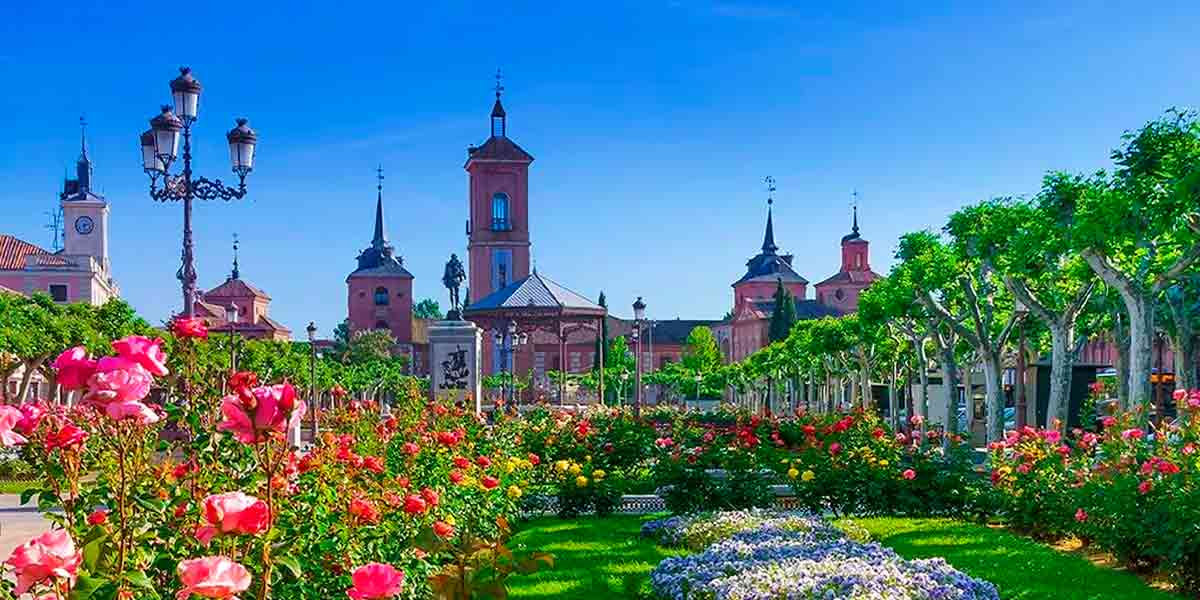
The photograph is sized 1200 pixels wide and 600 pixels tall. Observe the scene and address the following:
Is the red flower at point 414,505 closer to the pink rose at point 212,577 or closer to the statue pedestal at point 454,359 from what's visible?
the pink rose at point 212,577

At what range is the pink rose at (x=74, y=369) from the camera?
2.87m

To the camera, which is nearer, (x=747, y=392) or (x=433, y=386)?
(x=433, y=386)

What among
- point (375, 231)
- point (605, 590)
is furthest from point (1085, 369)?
point (375, 231)

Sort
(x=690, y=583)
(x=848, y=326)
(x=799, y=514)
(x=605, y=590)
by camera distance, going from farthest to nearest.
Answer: (x=848, y=326)
(x=799, y=514)
(x=605, y=590)
(x=690, y=583)

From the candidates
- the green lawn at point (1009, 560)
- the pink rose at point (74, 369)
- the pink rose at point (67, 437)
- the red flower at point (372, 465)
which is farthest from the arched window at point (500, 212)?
the pink rose at point (74, 369)

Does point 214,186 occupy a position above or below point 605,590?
above

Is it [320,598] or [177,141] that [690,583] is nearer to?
[320,598]

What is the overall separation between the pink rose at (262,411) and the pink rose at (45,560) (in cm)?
53

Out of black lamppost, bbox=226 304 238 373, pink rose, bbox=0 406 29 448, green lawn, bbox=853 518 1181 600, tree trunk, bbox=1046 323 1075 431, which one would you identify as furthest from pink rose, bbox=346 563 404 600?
tree trunk, bbox=1046 323 1075 431

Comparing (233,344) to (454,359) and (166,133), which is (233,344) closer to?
(166,133)

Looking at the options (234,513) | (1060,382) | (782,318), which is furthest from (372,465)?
(782,318)

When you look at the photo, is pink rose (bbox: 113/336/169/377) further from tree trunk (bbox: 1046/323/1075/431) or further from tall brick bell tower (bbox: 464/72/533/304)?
tall brick bell tower (bbox: 464/72/533/304)

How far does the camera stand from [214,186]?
13.2m

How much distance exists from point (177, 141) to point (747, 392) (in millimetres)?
62222
